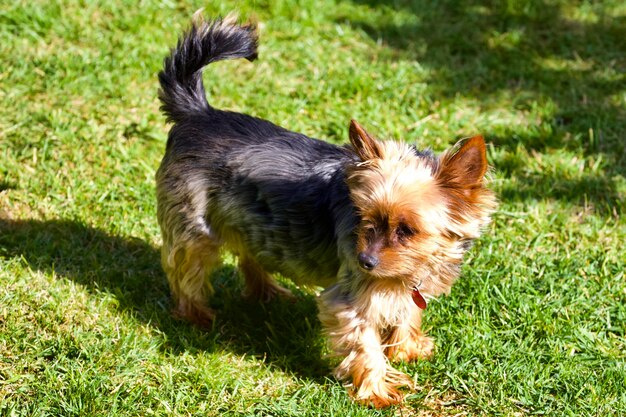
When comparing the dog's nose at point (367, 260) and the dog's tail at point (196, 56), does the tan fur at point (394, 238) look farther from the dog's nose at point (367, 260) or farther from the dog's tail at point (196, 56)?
the dog's tail at point (196, 56)

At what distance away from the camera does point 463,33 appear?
7.51 m

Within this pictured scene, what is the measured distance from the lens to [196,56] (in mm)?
4184

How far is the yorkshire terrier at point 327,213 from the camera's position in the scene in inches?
137

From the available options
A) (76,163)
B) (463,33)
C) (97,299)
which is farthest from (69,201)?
(463,33)

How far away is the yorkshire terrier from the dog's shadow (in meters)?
0.21

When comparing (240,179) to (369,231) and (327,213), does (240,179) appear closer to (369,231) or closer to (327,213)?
(327,213)

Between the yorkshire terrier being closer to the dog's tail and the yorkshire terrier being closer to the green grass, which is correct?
the dog's tail

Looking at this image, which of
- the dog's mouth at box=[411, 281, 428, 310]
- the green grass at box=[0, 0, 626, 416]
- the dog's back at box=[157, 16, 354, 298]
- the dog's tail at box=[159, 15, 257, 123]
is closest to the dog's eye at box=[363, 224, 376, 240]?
the dog's back at box=[157, 16, 354, 298]

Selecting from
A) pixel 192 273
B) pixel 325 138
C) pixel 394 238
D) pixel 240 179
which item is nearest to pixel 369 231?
pixel 394 238

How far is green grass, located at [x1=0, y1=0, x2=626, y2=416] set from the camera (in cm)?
397

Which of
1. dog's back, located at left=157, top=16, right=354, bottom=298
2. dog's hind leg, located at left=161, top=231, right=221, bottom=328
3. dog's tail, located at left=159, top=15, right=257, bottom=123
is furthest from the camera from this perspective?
dog's hind leg, located at left=161, top=231, right=221, bottom=328

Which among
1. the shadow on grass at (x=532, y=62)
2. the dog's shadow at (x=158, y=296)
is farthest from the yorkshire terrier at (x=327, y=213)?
the shadow on grass at (x=532, y=62)

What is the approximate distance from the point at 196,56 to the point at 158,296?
1.51 meters

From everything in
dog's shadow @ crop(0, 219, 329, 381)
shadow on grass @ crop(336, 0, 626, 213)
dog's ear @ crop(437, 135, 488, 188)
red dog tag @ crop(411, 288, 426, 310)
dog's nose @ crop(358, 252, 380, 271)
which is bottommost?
dog's shadow @ crop(0, 219, 329, 381)
